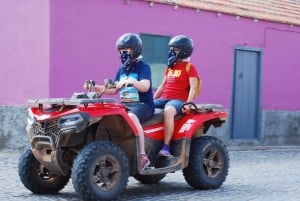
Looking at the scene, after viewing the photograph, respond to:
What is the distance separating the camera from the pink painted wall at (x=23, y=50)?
39.3ft

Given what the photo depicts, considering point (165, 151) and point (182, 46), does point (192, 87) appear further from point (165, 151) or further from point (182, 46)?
point (165, 151)

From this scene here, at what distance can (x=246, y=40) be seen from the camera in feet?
50.2

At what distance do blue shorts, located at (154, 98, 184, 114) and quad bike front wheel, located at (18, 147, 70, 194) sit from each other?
58.5 inches

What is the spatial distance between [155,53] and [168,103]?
5.36m

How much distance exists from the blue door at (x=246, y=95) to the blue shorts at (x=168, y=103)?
22.7 ft

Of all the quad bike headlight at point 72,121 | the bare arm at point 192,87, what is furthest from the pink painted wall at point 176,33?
the quad bike headlight at point 72,121

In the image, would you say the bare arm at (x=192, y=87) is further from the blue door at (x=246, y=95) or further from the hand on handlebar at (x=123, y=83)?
the blue door at (x=246, y=95)

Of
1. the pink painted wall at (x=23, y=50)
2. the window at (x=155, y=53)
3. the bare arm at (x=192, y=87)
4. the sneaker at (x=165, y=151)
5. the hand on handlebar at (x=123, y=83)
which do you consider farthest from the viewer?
the window at (x=155, y=53)

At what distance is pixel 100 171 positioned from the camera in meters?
6.93

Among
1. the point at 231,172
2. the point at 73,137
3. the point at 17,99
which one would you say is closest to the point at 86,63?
the point at 17,99

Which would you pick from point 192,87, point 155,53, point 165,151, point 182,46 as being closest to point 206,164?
point 165,151

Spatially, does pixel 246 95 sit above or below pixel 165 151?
above

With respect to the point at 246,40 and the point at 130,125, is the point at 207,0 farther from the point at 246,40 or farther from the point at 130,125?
the point at 130,125

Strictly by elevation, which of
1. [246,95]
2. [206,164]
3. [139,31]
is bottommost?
[206,164]
